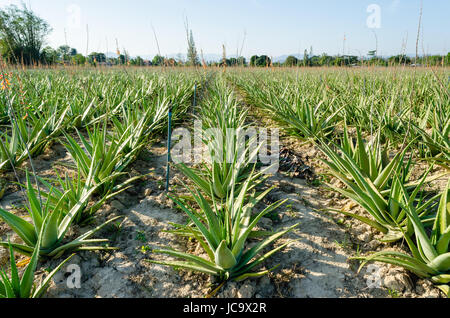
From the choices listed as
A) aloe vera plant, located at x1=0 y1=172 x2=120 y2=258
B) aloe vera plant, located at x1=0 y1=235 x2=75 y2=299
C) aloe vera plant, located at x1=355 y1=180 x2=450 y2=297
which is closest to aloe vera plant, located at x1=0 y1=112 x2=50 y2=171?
Result: aloe vera plant, located at x1=0 y1=172 x2=120 y2=258

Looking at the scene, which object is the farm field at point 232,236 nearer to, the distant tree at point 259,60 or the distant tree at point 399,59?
the distant tree at point 399,59

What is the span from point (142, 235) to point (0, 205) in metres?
1.30

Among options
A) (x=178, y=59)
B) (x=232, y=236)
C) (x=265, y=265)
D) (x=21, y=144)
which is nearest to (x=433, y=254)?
(x=265, y=265)

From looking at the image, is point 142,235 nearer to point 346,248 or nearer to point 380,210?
point 346,248

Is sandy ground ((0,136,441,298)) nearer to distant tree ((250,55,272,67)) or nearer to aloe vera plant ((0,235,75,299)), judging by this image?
aloe vera plant ((0,235,75,299))

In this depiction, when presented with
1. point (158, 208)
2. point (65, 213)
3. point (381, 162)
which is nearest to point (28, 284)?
point (65, 213)

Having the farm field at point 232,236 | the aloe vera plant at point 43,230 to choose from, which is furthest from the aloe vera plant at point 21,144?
the aloe vera plant at point 43,230

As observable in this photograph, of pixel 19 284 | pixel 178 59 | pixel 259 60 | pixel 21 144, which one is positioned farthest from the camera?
pixel 259 60

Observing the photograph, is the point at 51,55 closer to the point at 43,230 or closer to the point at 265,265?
the point at 43,230

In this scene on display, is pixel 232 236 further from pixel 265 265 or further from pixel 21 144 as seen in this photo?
pixel 21 144

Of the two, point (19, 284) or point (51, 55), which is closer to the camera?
point (19, 284)

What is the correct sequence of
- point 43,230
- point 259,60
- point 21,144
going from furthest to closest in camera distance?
point 259,60, point 21,144, point 43,230

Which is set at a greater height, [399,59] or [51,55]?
[51,55]

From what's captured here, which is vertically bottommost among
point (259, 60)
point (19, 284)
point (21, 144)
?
point (19, 284)
